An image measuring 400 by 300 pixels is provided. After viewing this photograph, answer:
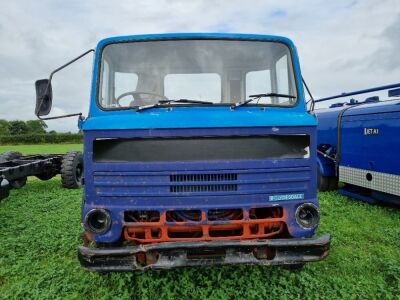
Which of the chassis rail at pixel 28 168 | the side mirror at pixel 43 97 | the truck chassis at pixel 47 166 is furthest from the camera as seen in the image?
the truck chassis at pixel 47 166

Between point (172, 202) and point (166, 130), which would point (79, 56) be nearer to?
point (166, 130)

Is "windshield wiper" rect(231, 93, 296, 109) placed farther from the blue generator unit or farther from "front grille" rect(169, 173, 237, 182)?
the blue generator unit

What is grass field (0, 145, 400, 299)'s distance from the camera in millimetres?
3207

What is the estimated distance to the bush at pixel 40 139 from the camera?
39.2m

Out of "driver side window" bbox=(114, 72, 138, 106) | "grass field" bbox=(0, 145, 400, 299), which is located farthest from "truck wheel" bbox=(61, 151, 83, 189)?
"driver side window" bbox=(114, 72, 138, 106)

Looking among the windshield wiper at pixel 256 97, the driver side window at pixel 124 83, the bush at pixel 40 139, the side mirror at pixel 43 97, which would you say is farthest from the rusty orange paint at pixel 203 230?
the bush at pixel 40 139

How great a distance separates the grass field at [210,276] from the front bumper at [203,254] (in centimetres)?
50

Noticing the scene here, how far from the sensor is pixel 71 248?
4.36 m

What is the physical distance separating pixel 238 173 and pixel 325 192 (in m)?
5.07

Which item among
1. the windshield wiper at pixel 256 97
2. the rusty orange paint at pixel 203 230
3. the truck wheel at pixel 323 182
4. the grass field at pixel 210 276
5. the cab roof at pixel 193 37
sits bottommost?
the grass field at pixel 210 276

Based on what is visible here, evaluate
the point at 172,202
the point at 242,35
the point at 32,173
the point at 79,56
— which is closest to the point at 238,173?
the point at 172,202

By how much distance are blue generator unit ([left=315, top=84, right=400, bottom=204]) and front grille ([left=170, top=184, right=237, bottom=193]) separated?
3642mm

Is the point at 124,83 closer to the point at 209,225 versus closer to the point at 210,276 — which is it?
the point at 209,225

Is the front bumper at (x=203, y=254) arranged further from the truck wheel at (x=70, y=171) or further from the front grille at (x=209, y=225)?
the truck wheel at (x=70, y=171)
